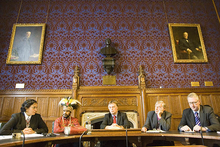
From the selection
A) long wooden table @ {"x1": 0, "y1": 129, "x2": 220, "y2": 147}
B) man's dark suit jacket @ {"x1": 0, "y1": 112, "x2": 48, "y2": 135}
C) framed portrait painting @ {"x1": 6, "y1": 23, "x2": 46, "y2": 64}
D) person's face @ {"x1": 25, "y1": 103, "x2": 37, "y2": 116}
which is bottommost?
long wooden table @ {"x1": 0, "y1": 129, "x2": 220, "y2": 147}

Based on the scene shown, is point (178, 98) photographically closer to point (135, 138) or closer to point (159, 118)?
point (159, 118)

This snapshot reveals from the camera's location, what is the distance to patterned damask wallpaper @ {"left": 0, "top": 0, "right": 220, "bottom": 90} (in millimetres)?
5785

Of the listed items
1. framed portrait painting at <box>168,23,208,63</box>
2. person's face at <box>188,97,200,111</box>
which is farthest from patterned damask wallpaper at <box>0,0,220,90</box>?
person's face at <box>188,97,200,111</box>

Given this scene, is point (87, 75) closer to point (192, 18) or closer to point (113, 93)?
point (113, 93)

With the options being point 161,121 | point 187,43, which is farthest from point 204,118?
point 187,43

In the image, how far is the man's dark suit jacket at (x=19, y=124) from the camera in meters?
2.85

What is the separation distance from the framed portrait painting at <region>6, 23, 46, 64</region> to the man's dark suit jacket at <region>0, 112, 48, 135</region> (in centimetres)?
281

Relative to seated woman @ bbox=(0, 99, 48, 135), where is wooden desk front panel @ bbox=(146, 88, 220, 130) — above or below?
above

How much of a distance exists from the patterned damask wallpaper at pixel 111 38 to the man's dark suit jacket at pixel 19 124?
2.18 meters

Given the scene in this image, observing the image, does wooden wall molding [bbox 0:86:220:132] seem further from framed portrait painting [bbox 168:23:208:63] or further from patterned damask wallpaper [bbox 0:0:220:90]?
framed portrait painting [bbox 168:23:208:63]

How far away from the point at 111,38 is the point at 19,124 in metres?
4.23

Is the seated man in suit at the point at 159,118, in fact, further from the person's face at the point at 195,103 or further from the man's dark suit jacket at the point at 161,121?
Result: the person's face at the point at 195,103

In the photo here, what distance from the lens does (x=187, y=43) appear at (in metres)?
6.30

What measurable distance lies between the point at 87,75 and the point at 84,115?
1.36 metres
